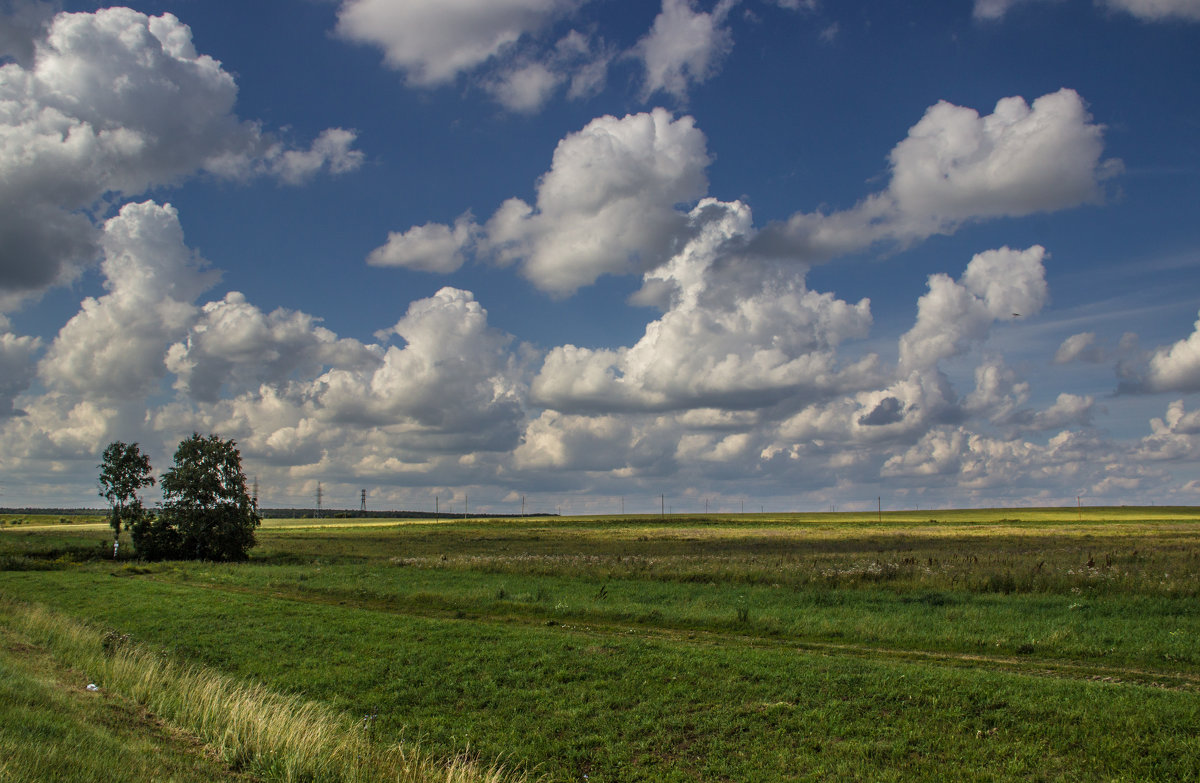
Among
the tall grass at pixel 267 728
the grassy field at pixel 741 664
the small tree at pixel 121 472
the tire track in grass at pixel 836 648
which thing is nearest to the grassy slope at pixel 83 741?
the tall grass at pixel 267 728

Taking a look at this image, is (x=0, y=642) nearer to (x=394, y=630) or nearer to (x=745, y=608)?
(x=394, y=630)

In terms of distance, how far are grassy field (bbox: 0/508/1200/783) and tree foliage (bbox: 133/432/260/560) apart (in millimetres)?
24102

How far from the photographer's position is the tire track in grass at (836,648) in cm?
1469

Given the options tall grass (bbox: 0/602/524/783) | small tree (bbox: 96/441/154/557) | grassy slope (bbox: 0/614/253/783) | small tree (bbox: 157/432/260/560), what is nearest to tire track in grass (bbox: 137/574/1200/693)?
tall grass (bbox: 0/602/524/783)

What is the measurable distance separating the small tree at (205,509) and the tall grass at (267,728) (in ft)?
136

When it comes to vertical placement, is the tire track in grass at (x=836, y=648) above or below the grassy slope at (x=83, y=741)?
below

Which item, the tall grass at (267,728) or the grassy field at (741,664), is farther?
the grassy field at (741,664)

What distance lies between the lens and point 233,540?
5666cm

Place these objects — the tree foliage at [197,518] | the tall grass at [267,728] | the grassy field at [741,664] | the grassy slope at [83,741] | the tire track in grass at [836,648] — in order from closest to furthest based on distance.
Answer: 1. the grassy slope at [83,741]
2. the tall grass at [267,728]
3. the grassy field at [741,664]
4. the tire track in grass at [836,648]
5. the tree foliage at [197,518]

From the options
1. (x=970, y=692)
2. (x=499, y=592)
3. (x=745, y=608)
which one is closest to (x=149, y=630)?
(x=499, y=592)

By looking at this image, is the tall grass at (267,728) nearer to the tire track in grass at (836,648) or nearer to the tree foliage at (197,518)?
the tire track in grass at (836,648)

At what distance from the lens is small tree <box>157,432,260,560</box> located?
55969mm

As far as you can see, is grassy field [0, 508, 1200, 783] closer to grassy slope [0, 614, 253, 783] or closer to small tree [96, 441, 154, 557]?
grassy slope [0, 614, 253, 783]

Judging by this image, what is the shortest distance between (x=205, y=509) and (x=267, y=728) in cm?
5280
